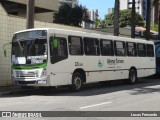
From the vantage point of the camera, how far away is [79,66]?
18688 mm

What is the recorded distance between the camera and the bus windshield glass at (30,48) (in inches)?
667

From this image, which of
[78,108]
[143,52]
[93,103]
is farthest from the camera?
[143,52]

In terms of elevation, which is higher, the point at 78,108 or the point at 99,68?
the point at 99,68

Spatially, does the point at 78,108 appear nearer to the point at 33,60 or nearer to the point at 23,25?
the point at 33,60

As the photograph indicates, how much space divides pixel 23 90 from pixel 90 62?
3.65 meters

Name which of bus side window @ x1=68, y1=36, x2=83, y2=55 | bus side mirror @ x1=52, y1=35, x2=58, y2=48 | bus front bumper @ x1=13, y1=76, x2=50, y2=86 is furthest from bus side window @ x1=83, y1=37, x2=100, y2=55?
bus front bumper @ x1=13, y1=76, x2=50, y2=86

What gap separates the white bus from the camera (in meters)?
16.9

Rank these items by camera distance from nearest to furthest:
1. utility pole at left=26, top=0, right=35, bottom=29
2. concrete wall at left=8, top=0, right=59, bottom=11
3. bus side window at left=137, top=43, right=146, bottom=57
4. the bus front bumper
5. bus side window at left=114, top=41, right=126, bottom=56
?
the bus front bumper < utility pole at left=26, top=0, right=35, bottom=29 < bus side window at left=114, top=41, right=126, bottom=56 < bus side window at left=137, top=43, right=146, bottom=57 < concrete wall at left=8, top=0, right=59, bottom=11

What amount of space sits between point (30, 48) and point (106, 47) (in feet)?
17.3

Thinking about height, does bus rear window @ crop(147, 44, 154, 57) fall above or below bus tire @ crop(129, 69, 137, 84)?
above

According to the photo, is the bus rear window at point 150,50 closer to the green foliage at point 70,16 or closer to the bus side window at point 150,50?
the bus side window at point 150,50

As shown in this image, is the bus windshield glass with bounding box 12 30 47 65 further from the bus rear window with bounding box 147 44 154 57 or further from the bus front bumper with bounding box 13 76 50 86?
the bus rear window with bounding box 147 44 154 57

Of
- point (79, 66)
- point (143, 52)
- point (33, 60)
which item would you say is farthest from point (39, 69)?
point (143, 52)

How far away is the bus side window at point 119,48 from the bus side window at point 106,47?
21.7 inches
